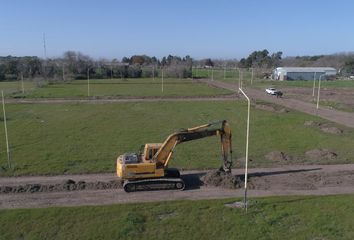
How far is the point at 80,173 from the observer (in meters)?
23.2

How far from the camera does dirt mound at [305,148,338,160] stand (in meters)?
26.4

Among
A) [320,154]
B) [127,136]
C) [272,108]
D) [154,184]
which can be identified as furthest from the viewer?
[272,108]

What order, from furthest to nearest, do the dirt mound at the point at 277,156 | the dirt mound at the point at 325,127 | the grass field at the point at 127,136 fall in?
the dirt mound at the point at 325,127 → the dirt mound at the point at 277,156 → the grass field at the point at 127,136

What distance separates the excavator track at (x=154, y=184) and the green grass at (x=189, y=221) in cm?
174

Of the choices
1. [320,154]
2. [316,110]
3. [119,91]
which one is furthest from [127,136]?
[119,91]

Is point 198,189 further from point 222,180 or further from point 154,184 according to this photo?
point 154,184

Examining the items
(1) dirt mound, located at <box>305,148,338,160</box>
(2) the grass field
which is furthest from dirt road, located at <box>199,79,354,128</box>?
(1) dirt mound, located at <box>305,148,338,160</box>

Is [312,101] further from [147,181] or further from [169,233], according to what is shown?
[169,233]

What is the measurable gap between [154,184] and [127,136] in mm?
14378

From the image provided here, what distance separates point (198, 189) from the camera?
799 inches

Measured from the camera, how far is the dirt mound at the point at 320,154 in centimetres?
2643

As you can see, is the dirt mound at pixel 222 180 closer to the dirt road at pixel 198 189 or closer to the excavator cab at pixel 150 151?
the dirt road at pixel 198 189

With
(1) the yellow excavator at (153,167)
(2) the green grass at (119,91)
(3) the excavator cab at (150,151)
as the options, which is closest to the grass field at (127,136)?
(1) the yellow excavator at (153,167)

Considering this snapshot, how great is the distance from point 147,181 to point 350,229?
898 cm
